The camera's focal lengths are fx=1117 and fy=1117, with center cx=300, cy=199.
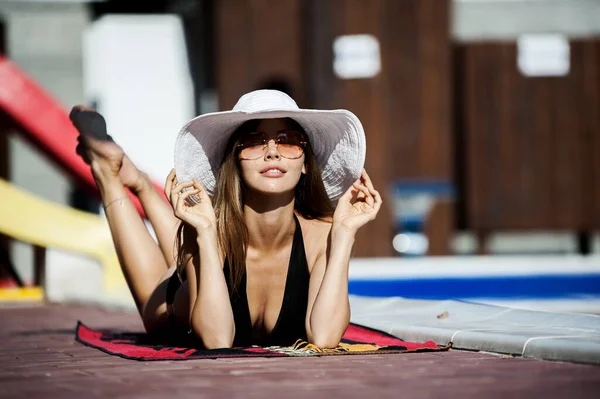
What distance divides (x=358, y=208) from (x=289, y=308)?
407mm

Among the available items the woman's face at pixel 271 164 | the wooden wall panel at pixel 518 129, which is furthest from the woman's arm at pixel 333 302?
the wooden wall panel at pixel 518 129

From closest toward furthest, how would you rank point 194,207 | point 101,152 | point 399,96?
point 194,207
point 101,152
point 399,96

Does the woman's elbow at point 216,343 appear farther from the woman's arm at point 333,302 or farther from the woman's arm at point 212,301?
the woman's arm at point 333,302

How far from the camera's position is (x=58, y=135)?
7.31m

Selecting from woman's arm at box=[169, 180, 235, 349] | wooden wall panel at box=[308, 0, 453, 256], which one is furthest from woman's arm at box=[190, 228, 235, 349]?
wooden wall panel at box=[308, 0, 453, 256]

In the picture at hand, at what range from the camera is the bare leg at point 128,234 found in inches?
172

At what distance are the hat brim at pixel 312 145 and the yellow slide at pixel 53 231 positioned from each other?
383 centimetres

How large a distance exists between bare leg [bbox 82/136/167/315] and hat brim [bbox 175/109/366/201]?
1.93 ft

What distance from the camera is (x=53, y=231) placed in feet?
25.2

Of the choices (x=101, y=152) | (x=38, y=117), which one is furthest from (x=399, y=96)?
(x=101, y=152)

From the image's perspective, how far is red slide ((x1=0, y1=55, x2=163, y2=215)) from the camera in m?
7.23

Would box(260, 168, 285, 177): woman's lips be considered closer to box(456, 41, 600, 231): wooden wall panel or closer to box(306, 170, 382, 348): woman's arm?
box(306, 170, 382, 348): woman's arm

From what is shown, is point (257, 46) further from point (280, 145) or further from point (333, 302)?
point (333, 302)

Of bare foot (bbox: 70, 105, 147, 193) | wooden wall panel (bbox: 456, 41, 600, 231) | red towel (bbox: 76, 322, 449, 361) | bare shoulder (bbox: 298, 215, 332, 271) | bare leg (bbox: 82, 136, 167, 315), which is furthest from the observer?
wooden wall panel (bbox: 456, 41, 600, 231)
